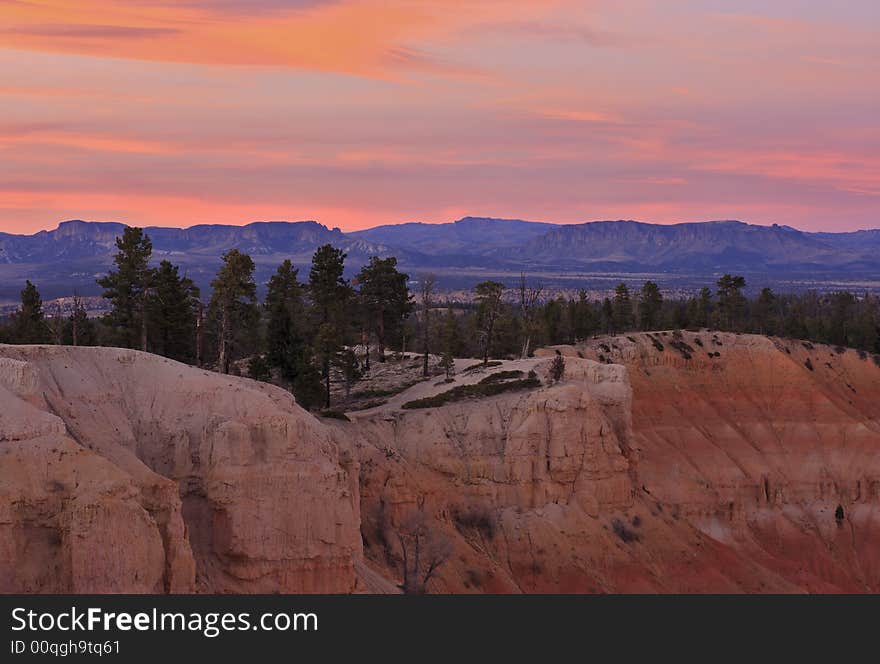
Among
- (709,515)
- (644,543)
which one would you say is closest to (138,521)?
(644,543)

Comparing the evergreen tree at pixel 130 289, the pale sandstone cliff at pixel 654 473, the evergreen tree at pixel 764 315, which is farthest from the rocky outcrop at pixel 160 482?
the evergreen tree at pixel 764 315

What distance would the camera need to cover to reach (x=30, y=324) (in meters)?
61.7

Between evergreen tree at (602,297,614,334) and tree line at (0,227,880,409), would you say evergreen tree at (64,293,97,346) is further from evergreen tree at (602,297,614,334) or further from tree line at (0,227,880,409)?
evergreen tree at (602,297,614,334)

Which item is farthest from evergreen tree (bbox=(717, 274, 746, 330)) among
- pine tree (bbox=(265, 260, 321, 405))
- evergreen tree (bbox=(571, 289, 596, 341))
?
pine tree (bbox=(265, 260, 321, 405))

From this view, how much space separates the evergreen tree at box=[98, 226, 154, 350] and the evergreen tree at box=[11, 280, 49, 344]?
5190 millimetres

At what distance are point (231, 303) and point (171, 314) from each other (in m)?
4.57

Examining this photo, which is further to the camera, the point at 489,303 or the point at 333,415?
the point at 489,303

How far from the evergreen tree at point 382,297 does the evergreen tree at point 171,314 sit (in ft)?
57.5

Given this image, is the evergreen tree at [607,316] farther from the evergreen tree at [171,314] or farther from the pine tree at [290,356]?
the evergreen tree at [171,314]

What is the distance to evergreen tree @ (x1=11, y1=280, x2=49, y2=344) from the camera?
60531 mm

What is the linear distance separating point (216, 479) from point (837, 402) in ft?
188

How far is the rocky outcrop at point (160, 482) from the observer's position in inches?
1214

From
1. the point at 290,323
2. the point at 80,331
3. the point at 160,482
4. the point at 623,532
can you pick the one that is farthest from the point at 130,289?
the point at 623,532

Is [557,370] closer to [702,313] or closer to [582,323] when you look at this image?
[582,323]
